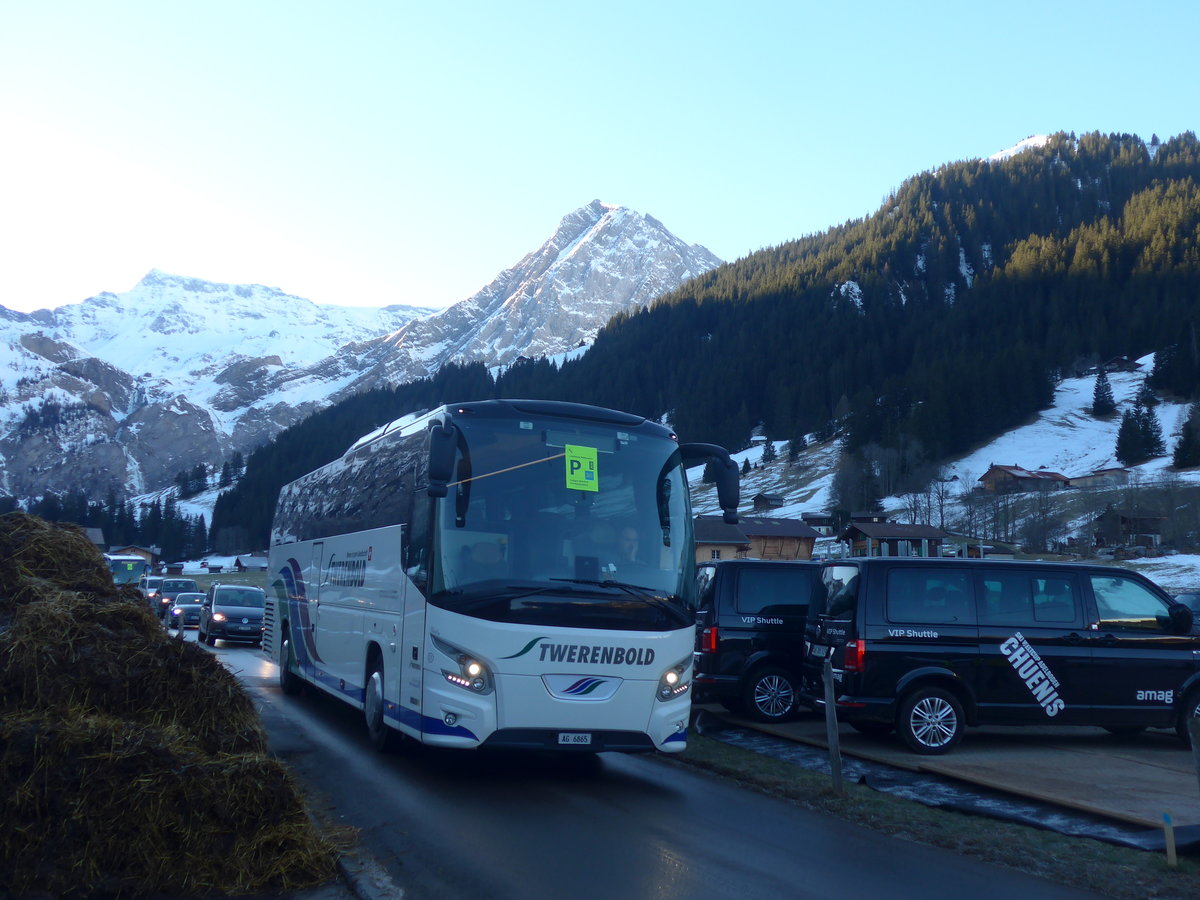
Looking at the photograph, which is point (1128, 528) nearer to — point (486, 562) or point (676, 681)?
point (676, 681)

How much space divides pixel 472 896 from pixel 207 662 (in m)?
2.91

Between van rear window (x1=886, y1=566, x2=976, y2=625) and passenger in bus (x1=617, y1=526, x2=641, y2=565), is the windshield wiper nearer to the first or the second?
passenger in bus (x1=617, y1=526, x2=641, y2=565)

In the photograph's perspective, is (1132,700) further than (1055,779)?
Yes

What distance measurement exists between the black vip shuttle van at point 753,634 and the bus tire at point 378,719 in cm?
459

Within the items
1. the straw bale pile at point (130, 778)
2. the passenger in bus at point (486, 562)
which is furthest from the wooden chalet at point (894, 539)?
the straw bale pile at point (130, 778)

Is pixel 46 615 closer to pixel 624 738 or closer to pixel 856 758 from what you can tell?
pixel 624 738

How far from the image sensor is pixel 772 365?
461ft

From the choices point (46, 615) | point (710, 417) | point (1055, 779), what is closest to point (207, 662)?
point (46, 615)

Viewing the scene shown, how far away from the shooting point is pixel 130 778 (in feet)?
17.8

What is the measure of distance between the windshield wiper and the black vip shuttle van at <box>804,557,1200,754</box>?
114 inches

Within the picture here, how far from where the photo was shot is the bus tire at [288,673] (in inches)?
631

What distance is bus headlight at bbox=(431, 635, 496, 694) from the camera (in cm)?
845

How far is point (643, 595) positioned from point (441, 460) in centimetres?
217

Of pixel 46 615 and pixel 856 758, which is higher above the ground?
pixel 46 615
